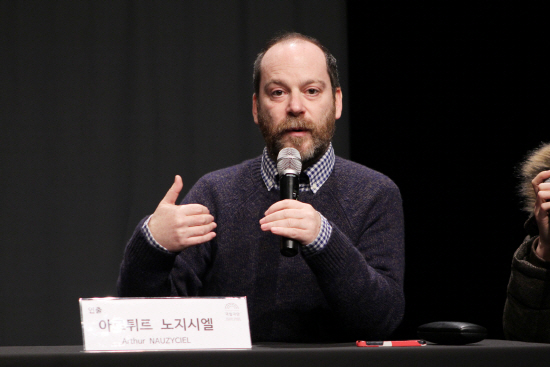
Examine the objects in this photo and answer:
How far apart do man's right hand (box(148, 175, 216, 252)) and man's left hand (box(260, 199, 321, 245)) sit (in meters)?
0.13

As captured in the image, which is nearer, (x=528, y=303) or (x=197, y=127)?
(x=528, y=303)

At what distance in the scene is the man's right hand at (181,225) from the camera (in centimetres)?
98

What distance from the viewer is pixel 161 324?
759 millimetres

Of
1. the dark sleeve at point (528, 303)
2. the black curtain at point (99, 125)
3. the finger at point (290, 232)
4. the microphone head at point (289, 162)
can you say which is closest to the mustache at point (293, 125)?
the microphone head at point (289, 162)

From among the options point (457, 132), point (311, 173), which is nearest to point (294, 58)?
point (311, 173)

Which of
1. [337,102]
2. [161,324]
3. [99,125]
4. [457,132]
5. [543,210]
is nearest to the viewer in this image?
[161,324]

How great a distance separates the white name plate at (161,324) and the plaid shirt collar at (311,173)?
2.15ft

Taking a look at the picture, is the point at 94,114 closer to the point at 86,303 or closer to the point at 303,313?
the point at 303,313

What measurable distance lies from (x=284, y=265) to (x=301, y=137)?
0.32 m

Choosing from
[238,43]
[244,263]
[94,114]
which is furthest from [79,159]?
[244,263]

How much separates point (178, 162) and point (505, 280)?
1.61 m

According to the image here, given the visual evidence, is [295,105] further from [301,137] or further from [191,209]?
[191,209]

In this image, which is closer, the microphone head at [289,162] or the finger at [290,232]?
the finger at [290,232]

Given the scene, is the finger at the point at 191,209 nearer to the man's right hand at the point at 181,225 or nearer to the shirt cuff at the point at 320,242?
the man's right hand at the point at 181,225
